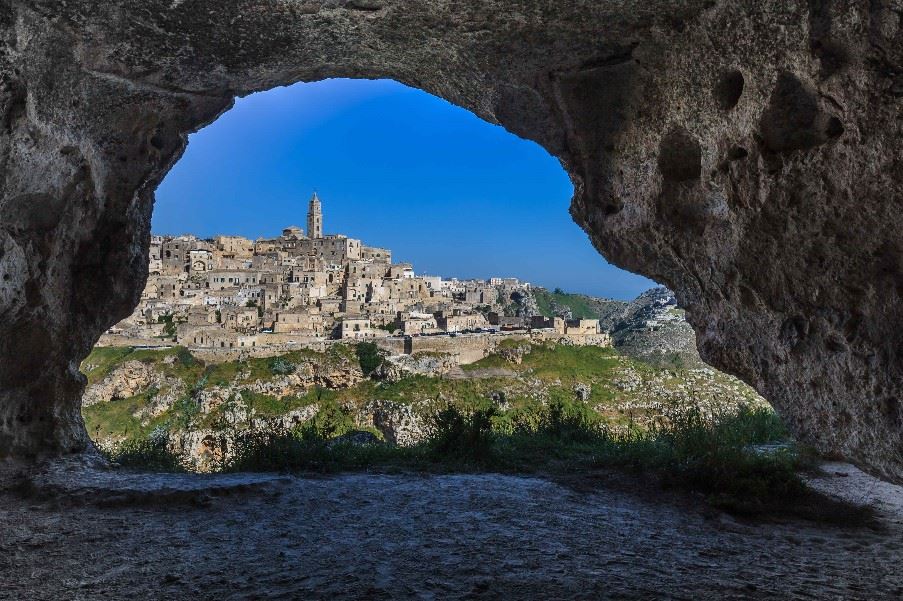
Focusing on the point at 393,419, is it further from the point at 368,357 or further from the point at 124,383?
the point at 124,383

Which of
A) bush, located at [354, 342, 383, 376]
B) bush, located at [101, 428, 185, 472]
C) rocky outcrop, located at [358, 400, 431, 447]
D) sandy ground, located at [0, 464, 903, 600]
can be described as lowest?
rocky outcrop, located at [358, 400, 431, 447]

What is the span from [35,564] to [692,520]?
204 inches

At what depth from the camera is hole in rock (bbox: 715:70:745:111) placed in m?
4.13

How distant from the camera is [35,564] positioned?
3570mm

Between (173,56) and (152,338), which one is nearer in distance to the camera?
(173,56)

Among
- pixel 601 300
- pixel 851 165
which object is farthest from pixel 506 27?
pixel 601 300

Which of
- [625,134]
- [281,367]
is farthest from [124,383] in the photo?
[625,134]

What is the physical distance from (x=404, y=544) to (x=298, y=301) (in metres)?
59.7

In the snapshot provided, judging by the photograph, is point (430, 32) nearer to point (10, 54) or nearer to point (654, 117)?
point (654, 117)

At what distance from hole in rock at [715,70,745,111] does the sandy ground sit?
11.5 ft

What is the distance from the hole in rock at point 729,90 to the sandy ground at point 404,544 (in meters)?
3.50

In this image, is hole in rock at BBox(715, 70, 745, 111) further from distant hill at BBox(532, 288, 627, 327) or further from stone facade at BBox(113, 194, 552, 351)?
distant hill at BBox(532, 288, 627, 327)

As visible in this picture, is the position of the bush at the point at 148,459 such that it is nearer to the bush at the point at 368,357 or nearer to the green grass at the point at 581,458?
the green grass at the point at 581,458

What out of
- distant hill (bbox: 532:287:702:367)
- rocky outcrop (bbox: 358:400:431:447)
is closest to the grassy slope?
rocky outcrop (bbox: 358:400:431:447)
